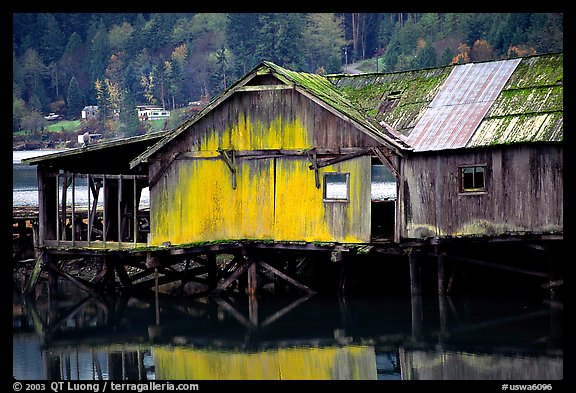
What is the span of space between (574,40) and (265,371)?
401 inches

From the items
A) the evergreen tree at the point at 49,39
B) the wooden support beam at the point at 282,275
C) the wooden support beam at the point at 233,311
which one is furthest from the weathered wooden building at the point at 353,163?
the evergreen tree at the point at 49,39

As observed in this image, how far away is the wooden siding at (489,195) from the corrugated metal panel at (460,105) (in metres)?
0.45

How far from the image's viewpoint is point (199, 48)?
133875 millimetres

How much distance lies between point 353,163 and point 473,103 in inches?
150

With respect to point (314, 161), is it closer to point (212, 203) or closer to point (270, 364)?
point (212, 203)

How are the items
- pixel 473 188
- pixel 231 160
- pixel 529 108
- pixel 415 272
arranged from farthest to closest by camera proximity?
pixel 231 160
pixel 415 272
pixel 473 188
pixel 529 108

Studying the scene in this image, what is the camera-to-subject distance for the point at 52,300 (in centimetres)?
3656

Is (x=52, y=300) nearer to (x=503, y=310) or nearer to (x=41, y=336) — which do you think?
(x=41, y=336)

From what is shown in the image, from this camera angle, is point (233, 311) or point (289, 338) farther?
point (233, 311)

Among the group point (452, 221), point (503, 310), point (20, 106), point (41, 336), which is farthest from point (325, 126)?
point (20, 106)

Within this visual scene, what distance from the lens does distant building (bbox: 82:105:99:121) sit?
122 metres

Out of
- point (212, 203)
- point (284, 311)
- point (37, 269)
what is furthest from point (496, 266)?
point (37, 269)

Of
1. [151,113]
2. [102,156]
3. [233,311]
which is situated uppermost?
[151,113]
